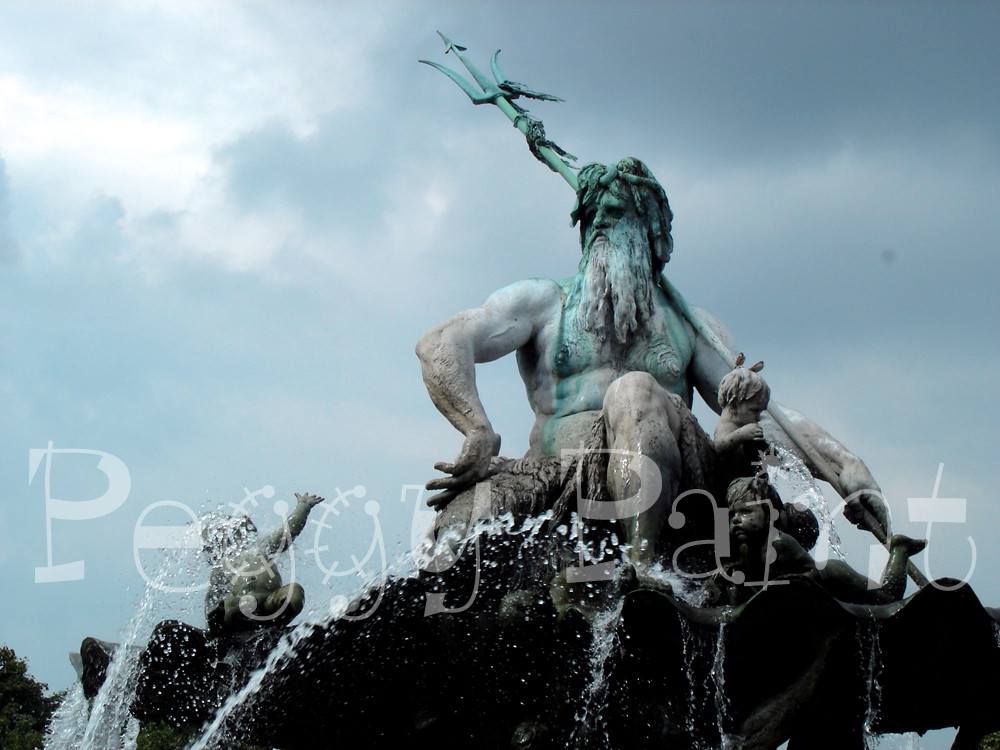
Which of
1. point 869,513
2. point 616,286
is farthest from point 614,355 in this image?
point 869,513

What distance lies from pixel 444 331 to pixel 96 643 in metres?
2.24

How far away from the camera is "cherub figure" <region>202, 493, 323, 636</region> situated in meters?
4.88

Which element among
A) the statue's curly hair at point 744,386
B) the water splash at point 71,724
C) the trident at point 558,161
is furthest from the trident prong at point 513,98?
the water splash at point 71,724

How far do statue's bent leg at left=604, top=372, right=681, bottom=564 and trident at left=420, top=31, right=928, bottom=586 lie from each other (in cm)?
103

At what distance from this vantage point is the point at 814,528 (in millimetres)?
5281

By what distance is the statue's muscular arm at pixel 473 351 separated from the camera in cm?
543

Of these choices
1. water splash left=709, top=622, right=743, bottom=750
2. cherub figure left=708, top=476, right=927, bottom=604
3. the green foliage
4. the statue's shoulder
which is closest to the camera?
water splash left=709, top=622, right=743, bottom=750

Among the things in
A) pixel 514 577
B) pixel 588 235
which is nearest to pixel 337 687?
pixel 514 577

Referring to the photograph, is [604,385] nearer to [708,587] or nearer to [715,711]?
[708,587]

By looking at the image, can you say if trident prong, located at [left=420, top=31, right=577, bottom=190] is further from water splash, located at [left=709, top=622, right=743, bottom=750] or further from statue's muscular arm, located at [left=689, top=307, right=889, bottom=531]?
water splash, located at [left=709, top=622, right=743, bottom=750]

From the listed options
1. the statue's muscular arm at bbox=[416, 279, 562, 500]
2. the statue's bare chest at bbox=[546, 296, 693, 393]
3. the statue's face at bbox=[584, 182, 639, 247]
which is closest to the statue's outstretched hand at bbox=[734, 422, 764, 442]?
the statue's bare chest at bbox=[546, 296, 693, 393]

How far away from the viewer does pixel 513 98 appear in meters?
8.02

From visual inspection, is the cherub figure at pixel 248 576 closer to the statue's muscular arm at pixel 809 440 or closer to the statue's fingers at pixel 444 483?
the statue's fingers at pixel 444 483

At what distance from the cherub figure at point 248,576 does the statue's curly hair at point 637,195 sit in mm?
2243
